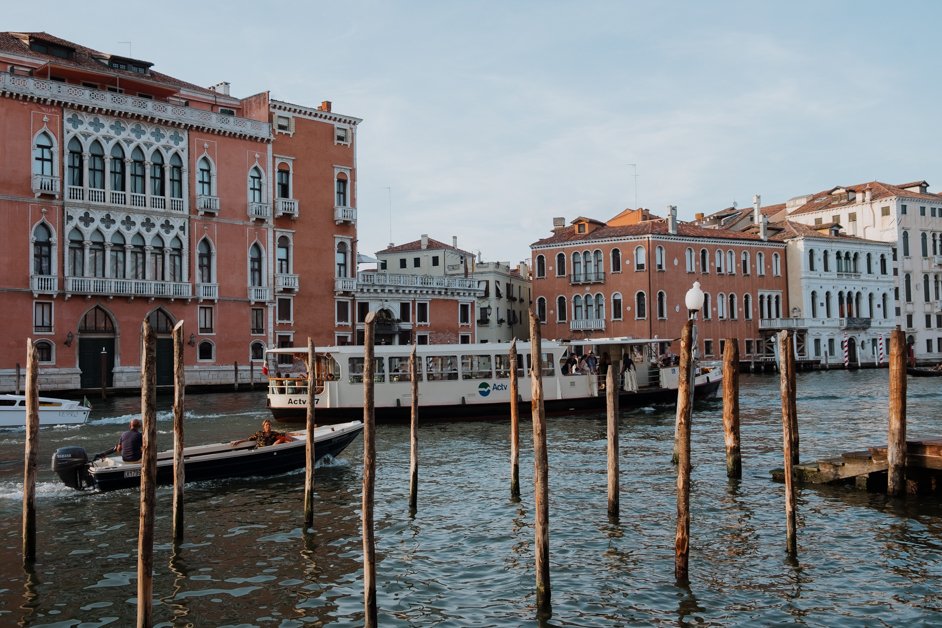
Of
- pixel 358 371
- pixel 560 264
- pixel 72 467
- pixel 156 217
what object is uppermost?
pixel 156 217

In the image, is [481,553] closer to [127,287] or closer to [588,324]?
[127,287]

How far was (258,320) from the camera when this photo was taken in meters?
36.7

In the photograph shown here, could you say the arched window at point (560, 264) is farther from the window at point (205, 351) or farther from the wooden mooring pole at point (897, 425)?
the wooden mooring pole at point (897, 425)

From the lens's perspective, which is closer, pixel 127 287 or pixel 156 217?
pixel 127 287

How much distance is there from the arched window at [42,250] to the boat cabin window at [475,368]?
16370 mm

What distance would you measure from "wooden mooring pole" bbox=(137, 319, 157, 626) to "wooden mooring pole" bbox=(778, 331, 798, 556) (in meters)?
5.69

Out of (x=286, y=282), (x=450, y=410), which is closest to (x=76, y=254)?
(x=286, y=282)

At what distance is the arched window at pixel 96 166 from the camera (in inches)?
1261

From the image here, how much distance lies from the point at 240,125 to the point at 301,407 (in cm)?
1772

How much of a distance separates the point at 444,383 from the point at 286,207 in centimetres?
1718

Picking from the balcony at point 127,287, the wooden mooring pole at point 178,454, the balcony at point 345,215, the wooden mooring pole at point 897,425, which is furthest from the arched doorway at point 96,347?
the wooden mooring pole at point 897,425

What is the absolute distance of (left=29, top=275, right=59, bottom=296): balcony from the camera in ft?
99.4

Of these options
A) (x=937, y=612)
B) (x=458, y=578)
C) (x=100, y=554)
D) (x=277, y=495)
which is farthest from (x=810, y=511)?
(x=100, y=554)

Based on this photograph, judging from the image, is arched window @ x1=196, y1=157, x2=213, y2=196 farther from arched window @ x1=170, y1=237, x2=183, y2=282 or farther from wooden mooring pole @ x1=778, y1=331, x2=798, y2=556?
wooden mooring pole @ x1=778, y1=331, x2=798, y2=556
